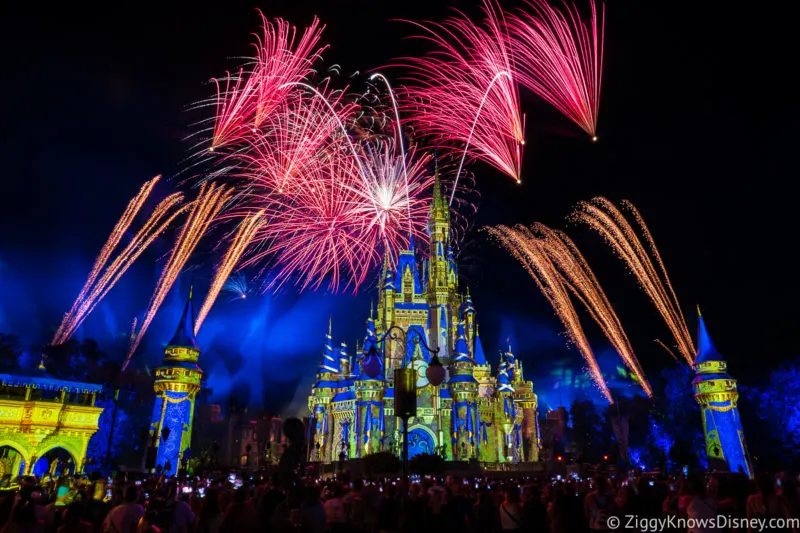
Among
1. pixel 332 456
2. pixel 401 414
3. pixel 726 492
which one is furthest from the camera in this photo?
pixel 332 456

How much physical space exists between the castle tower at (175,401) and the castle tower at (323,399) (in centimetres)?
1785

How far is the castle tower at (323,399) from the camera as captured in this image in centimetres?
5491

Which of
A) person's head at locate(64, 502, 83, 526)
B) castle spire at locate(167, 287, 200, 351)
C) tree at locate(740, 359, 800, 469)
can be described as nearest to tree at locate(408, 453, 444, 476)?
castle spire at locate(167, 287, 200, 351)

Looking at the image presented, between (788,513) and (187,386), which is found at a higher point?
(187,386)

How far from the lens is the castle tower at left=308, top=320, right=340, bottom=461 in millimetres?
54912

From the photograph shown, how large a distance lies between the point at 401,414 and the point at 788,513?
9344 mm

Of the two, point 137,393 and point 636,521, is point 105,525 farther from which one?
point 137,393

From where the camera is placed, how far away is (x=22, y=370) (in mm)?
40188

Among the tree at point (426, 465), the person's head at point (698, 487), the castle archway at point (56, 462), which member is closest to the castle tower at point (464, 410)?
the tree at point (426, 465)

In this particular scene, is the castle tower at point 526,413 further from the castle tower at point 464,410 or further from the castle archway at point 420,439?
the castle archway at point 420,439

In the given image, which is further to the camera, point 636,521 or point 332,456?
point 332,456

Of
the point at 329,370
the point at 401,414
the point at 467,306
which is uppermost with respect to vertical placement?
the point at 467,306

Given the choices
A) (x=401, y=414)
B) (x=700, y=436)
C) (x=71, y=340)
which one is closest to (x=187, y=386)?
(x=71, y=340)

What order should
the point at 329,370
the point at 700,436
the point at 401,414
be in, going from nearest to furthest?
the point at 401,414, the point at 700,436, the point at 329,370
